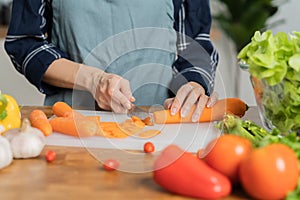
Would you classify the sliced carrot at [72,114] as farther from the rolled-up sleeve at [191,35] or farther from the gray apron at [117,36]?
the rolled-up sleeve at [191,35]

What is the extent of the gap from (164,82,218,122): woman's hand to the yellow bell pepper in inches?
13.9

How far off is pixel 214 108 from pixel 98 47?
0.43 metres

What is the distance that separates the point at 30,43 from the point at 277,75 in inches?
29.8

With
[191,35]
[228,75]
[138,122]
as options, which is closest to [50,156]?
[138,122]

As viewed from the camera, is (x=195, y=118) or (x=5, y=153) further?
(x=195, y=118)

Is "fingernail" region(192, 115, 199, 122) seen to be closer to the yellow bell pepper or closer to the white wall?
the yellow bell pepper

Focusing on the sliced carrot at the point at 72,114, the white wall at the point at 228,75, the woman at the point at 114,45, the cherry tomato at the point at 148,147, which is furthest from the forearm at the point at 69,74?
the white wall at the point at 228,75

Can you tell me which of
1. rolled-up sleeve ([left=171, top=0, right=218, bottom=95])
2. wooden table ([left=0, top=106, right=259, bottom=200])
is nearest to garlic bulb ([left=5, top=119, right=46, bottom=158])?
wooden table ([left=0, top=106, right=259, bottom=200])

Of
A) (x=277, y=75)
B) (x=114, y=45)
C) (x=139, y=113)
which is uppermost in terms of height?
(x=277, y=75)

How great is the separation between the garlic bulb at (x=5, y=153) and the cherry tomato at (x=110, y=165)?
17cm

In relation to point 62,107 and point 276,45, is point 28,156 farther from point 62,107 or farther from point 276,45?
point 276,45

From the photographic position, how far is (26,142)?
1080 millimetres

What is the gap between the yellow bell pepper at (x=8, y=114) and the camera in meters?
1.21

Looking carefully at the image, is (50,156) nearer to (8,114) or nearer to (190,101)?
(8,114)
